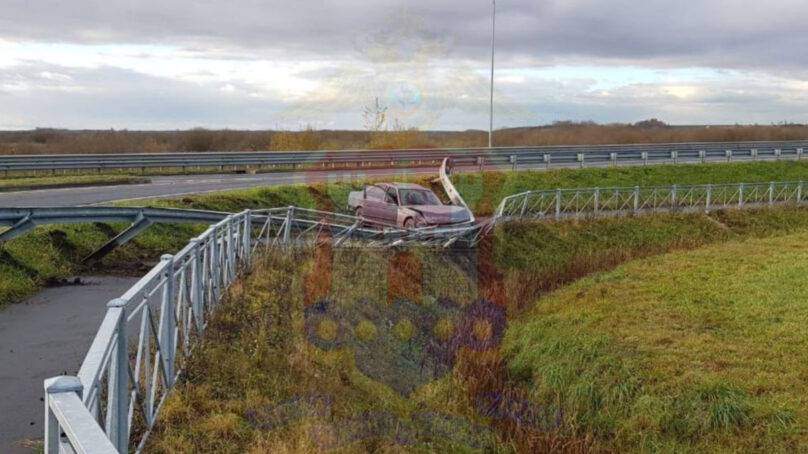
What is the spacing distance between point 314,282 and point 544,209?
47.3 feet

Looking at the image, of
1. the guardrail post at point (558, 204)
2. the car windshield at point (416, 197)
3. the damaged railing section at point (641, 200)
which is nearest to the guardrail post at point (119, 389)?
the car windshield at point (416, 197)

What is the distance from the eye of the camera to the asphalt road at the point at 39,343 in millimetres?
5988

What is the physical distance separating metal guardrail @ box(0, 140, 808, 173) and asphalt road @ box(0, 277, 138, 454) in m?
17.3

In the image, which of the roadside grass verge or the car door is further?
the car door

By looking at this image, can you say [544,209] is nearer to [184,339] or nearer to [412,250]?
[412,250]

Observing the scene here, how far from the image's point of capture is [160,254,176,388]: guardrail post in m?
6.17

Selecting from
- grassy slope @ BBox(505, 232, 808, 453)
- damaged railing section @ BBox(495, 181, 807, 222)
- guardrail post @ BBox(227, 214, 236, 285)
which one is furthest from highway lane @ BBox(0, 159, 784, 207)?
grassy slope @ BBox(505, 232, 808, 453)

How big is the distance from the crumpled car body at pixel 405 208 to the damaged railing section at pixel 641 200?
2.19 m

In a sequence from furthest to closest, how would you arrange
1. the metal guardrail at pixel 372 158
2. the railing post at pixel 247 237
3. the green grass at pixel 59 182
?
the metal guardrail at pixel 372 158 < the green grass at pixel 59 182 < the railing post at pixel 247 237

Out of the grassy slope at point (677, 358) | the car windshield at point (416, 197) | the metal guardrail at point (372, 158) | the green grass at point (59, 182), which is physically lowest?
the grassy slope at point (677, 358)

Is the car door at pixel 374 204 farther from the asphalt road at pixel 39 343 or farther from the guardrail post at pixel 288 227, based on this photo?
the asphalt road at pixel 39 343

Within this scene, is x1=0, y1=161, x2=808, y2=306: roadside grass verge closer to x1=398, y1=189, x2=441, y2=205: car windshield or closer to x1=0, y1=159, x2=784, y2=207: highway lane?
x1=0, y1=159, x2=784, y2=207: highway lane

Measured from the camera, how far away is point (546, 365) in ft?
36.3

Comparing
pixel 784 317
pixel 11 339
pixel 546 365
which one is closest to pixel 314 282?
pixel 546 365
